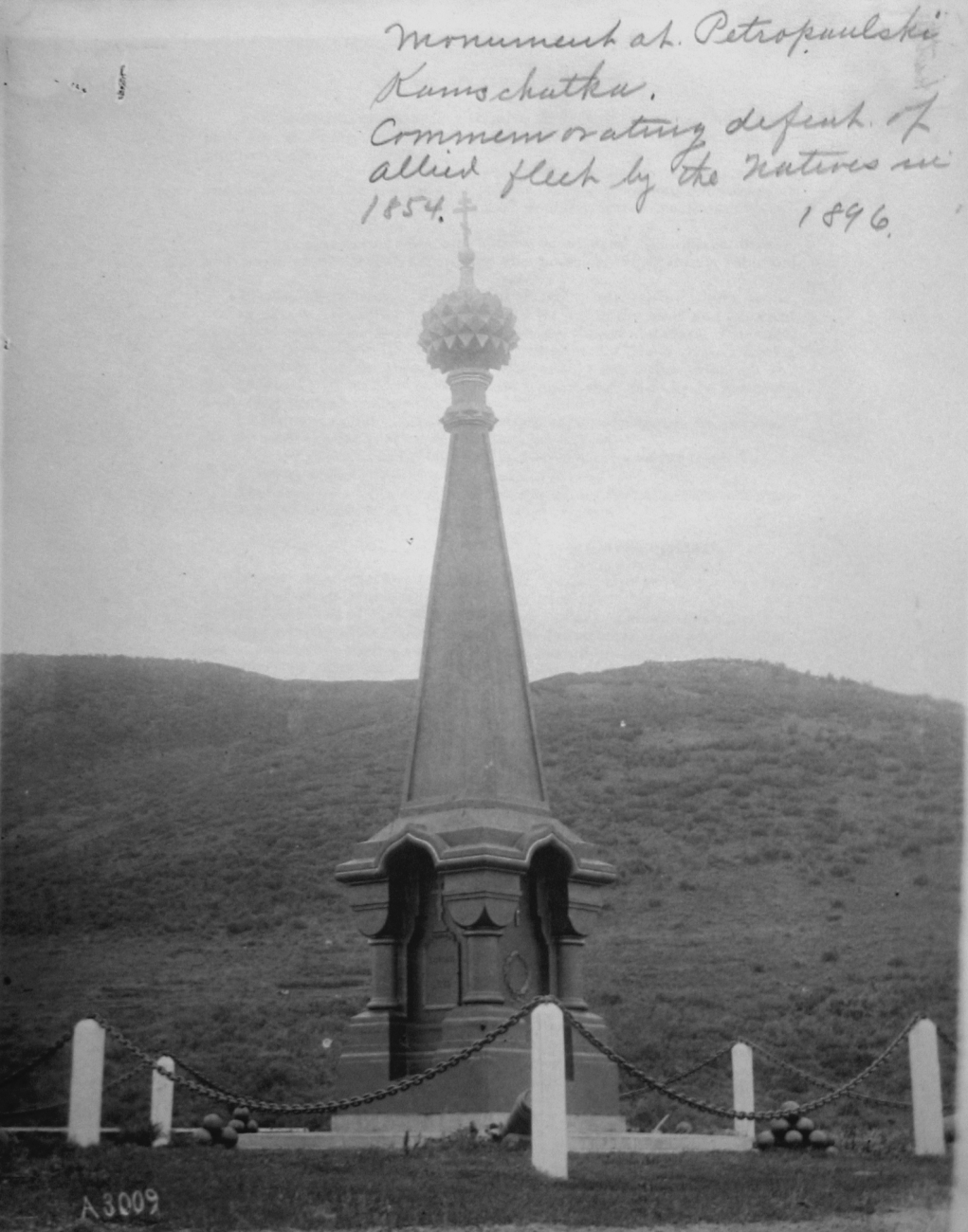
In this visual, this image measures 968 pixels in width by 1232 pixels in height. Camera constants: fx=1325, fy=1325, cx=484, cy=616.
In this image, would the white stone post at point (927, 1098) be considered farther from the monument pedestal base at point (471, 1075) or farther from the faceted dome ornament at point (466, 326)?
the faceted dome ornament at point (466, 326)

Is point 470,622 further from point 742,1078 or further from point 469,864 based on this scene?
point 742,1078

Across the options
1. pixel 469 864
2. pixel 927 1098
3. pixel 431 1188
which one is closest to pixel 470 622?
pixel 469 864

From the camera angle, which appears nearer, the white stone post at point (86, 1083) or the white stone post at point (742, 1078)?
the white stone post at point (86, 1083)

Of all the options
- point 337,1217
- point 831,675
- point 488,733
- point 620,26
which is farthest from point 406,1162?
point 831,675

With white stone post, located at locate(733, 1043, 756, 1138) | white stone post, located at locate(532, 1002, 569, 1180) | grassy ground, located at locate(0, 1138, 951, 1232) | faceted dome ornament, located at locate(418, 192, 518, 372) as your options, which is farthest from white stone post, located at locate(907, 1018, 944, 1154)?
faceted dome ornament, located at locate(418, 192, 518, 372)

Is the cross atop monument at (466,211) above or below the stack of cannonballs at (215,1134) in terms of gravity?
above

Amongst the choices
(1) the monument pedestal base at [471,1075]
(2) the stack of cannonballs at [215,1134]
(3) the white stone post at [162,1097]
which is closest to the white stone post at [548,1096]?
(1) the monument pedestal base at [471,1075]

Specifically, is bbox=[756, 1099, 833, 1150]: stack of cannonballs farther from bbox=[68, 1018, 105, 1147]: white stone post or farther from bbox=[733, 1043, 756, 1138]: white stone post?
bbox=[68, 1018, 105, 1147]: white stone post

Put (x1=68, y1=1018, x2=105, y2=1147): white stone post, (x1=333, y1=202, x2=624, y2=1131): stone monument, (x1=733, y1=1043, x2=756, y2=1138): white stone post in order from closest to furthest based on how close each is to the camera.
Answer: (x1=68, y1=1018, x2=105, y2=1147): white stone post
(x1=333, y1=202, x2=624, y2=1131): stone monument
(x1=733, y1=1043, x2=756, y2=1138): white stone post
